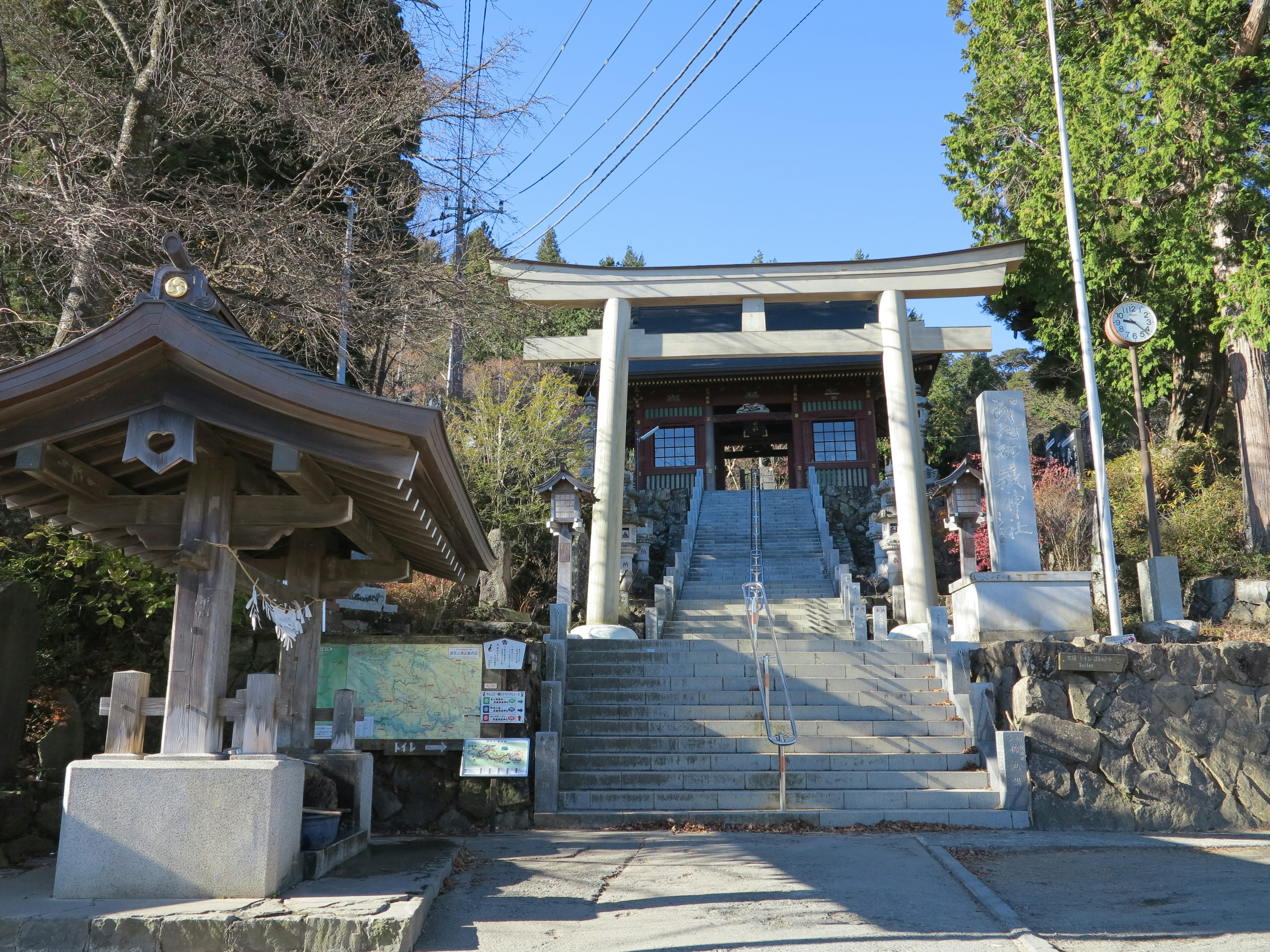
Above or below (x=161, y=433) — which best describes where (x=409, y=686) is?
below

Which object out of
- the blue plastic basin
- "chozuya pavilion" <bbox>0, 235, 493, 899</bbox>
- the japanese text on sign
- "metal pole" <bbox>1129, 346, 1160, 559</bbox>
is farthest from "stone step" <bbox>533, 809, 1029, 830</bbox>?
"metal pole" <bbox>1129, 346, 1160, 559</bbox>

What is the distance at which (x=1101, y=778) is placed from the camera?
9.21m

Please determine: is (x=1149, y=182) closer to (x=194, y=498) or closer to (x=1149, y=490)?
(x=1149, y=490)

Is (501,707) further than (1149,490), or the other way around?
(1149,490)

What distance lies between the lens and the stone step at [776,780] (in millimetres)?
9625

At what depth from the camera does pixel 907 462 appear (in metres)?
14.6

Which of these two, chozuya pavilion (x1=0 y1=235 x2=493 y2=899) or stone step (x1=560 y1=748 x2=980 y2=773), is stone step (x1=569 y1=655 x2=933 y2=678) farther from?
chozuya pavilion (x1=0 y1=235 x2=493 y2=899)

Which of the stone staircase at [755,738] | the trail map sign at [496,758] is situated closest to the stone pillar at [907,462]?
the stone staircase at [755,738]

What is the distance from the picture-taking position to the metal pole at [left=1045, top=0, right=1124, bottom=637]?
1113 centimetres

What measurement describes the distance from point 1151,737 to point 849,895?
5.19 meters

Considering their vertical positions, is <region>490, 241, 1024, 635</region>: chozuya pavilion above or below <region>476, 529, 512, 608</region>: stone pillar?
above

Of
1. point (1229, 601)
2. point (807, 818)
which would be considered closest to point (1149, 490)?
point (1229, 601)

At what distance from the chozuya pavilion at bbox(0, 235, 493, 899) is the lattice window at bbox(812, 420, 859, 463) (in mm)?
22533

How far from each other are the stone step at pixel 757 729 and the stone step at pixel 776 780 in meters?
0.69
